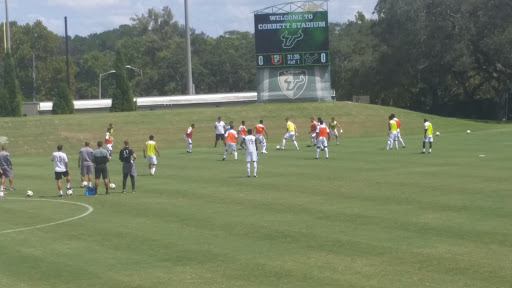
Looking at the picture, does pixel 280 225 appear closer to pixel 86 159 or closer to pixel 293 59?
pixel 86 159

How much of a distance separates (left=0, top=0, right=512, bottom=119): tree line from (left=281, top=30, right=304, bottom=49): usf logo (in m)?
16.5

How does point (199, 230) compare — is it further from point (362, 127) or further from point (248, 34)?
point (248, 34)

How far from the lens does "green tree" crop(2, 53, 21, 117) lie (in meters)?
76.3

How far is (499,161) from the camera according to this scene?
123 feet

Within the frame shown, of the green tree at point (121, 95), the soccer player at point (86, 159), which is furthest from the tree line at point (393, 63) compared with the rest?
the soccer player at point (86, 159)

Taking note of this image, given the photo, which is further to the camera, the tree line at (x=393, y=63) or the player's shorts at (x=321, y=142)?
the tree line at (x=393, y=63)

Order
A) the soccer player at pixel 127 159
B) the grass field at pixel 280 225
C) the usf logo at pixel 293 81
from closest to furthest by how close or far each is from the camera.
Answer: the grass field at pixel 280 225 < the soccer player at pixel 127 159 < the usf logo at pixel 293 81

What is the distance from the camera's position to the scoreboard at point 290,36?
71000mm

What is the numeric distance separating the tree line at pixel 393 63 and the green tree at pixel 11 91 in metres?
0.70

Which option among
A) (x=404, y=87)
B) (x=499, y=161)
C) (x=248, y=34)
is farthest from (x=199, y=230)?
(x=248, y=34)

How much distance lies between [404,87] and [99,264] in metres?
84.8

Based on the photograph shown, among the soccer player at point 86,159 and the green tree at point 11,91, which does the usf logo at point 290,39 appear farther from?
the soccer player at point 86,159

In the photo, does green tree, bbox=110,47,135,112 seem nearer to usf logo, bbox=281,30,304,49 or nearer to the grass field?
usf logo, bbox=281,30,304,49

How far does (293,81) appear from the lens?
7344 centimetres
